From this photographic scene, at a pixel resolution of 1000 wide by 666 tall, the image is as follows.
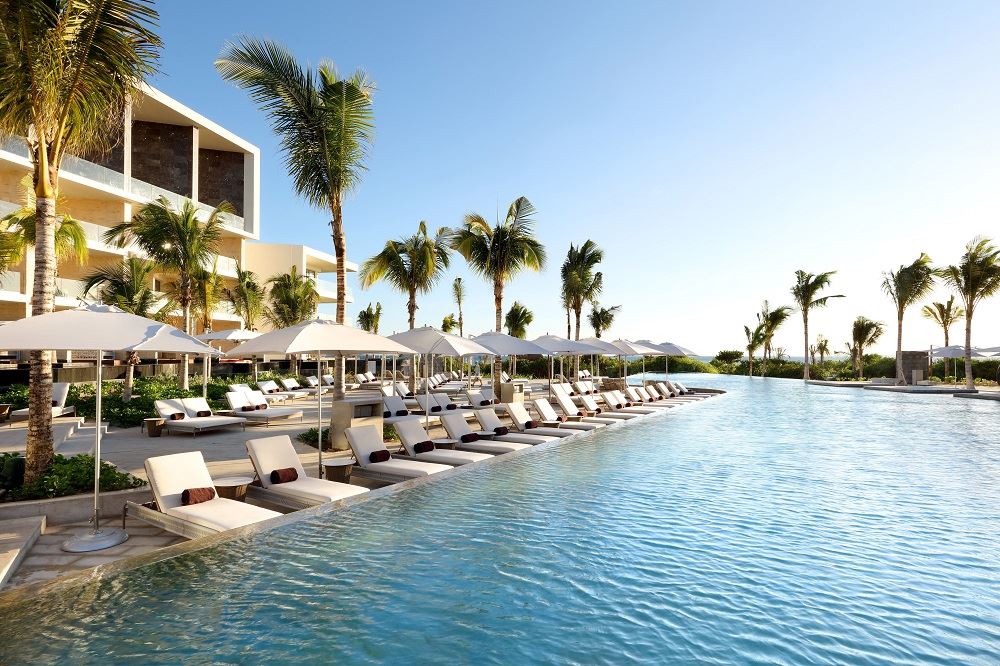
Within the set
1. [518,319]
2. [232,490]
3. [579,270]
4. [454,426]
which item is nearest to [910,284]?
[579,270]

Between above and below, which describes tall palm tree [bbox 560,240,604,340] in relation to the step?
above

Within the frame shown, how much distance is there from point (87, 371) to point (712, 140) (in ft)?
78.9

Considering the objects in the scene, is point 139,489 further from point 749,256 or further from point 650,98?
point 749,256

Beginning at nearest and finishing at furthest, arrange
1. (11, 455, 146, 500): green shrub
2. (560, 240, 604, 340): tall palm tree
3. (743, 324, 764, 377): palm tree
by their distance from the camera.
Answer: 1. (11, 455, 146, 500): green shrub
2. (560, 240, 604, 340): tall palm tree
3. (743, 324, 764, 377): palm tree

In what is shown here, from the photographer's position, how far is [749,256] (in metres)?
36.3

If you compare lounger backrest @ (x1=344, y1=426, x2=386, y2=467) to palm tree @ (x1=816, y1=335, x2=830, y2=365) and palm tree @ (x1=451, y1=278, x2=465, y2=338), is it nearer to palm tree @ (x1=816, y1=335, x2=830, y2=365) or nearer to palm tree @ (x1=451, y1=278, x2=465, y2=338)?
palm tree @ (x1=451, y1=278, x2=465, y2=338)

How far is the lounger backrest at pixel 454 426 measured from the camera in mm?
11594

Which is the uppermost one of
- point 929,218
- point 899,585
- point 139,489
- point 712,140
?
point 712,140

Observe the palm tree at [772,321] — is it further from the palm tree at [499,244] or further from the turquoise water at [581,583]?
the turquoise water at [581,583]

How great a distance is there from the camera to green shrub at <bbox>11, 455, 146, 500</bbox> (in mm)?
6352

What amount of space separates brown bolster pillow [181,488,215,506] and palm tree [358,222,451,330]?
1386cm

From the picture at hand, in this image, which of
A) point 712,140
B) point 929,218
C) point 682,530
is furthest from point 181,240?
point 929,218

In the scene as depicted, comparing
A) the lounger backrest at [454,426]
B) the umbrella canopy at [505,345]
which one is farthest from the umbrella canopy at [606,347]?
the lounger backrest at [454,426]

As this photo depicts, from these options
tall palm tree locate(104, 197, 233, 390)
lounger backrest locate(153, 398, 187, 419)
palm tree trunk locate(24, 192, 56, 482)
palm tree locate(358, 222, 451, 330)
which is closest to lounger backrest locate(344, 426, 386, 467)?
palm tree trunk locate(24, 192, 56, 482)
